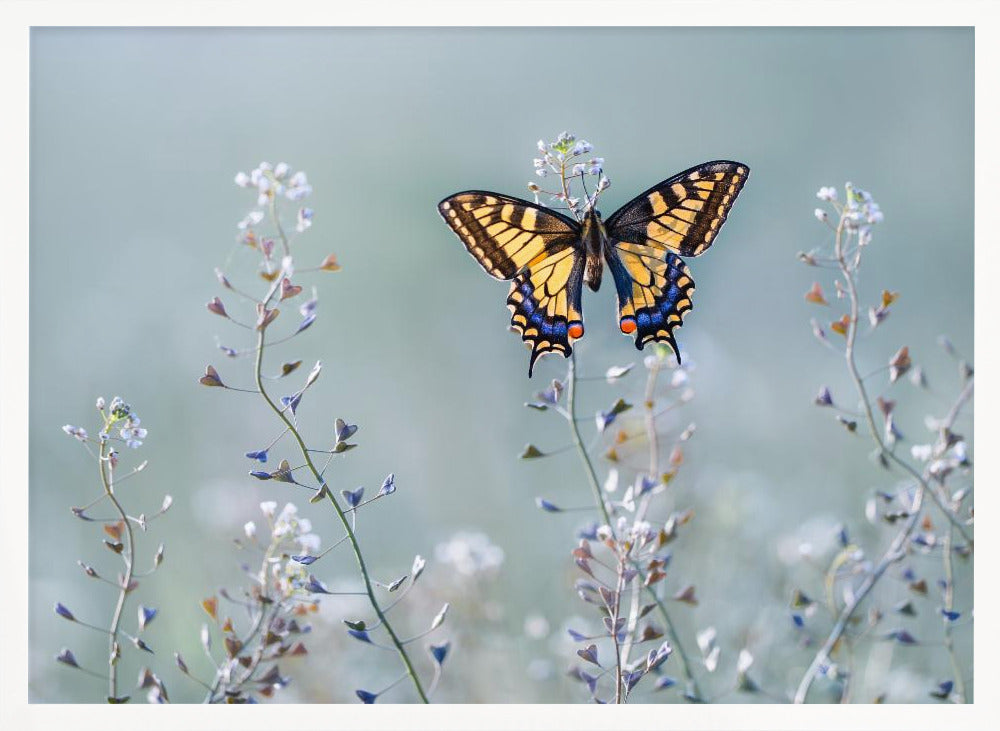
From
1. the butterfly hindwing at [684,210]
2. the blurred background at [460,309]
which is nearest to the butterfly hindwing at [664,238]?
the butterfly hindwing at [684,210]

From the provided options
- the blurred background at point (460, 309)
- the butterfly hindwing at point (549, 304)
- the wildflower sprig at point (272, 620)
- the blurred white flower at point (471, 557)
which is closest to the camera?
the wildflower sprig at point (272, 620)

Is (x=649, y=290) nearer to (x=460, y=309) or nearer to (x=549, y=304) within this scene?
(x=549, y=304)

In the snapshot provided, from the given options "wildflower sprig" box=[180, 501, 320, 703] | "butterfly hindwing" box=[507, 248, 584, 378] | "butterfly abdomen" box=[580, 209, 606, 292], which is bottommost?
"wildflower sprig" box=[180, 501, 320, 703]

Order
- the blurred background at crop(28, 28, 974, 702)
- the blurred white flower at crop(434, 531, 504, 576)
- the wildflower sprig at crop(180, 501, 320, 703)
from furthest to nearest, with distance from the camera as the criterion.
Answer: the blurred background at crop(28, 28, 974, 702) < the blurred white flower at crop(434, 531, 504, 576) < the wildflower sprig at crop(180, 501, 320, 703)

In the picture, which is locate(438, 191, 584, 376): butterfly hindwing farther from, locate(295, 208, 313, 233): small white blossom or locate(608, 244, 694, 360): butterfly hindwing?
locate(295, 208, 313, 233): small white blossom

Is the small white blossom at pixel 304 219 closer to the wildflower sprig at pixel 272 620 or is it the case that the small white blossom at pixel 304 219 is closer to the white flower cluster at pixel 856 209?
the wildflower sprig at pixel 272 620

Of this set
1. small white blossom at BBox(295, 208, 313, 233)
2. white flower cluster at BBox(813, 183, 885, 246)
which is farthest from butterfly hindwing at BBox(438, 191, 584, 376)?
white flower cluster at BBox(813, 183, 885, 246)
